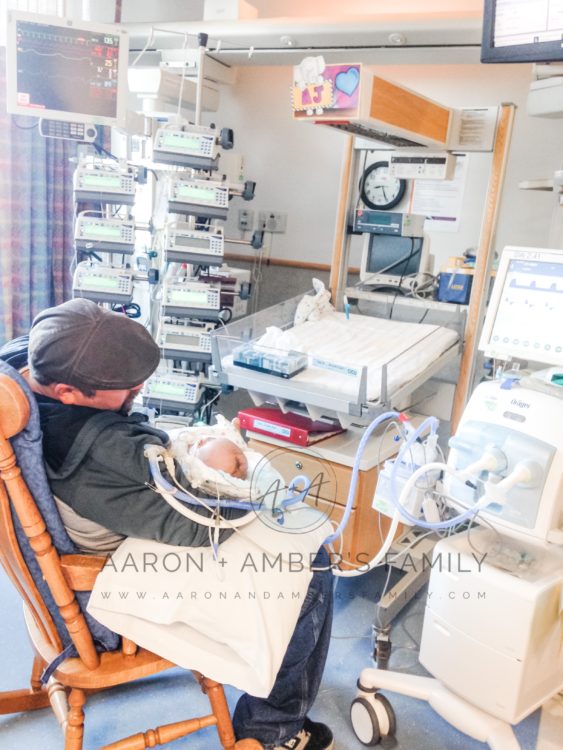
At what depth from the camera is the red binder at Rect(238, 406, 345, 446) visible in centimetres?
207

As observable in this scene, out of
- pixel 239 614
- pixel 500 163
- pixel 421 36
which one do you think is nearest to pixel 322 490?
pixel 239 614

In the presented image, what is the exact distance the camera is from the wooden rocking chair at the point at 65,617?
110cm

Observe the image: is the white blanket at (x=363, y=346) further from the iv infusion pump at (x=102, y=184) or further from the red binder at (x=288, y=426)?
the iv infusion pump at (x=102, y=184)

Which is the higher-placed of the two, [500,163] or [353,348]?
[500,163]

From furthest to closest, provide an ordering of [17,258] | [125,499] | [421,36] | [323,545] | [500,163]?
1. [17,258]
2. [421,36]
3. [500,163]
4. [323,545]
5. [125,499]

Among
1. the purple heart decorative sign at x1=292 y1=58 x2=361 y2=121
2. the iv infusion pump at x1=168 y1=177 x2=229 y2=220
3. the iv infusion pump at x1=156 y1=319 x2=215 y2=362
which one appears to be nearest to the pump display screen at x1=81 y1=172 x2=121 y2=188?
the iv infusion pump at x1=168 y1=177 x2=229 y2=220

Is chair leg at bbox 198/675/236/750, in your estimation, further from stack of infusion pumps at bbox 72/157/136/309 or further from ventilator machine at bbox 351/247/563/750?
stack of infusion pumps at bbox 72/157/136/309

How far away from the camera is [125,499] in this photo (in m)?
1.20

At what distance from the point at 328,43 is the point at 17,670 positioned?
2820 millimetres

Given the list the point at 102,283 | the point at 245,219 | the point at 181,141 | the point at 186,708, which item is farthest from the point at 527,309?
the point at 245,219

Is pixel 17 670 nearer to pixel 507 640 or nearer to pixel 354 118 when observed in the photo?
pixel 507 640

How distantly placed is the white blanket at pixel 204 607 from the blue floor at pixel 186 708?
1.74ft

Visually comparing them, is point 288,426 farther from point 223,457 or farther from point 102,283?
point 102,283

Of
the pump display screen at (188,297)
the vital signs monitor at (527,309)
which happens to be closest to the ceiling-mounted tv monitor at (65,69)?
the pump display screen at (188,297)
